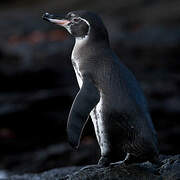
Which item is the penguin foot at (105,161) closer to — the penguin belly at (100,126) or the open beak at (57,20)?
the penguin belly at (100,126)

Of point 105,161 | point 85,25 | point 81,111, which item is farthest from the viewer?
point 85,25

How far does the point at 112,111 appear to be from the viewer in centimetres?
394

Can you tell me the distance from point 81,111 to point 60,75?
8.95 metres

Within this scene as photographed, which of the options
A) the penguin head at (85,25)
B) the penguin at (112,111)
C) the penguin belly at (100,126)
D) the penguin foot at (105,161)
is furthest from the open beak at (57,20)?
the penguin foot at (105,161)

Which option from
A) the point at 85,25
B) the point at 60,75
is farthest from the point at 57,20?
the point at 60,75

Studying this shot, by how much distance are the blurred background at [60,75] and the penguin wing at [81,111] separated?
392 cm

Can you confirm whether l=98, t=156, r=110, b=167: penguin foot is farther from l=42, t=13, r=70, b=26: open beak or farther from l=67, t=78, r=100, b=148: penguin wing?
l=42, t=13, r=70, b=26: open beak

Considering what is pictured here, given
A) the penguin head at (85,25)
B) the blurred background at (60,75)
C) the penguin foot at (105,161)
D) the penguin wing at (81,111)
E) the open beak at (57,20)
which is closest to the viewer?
the penguin wing at (81,111)

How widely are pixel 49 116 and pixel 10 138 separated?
0.79m

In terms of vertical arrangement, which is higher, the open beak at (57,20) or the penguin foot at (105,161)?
the open beak at (57,20)

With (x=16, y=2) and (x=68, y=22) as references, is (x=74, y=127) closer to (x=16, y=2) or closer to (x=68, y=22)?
(x=68, y=22)

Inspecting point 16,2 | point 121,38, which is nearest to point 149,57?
point 121,38

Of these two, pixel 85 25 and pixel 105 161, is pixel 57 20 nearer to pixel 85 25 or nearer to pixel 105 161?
pixel 85 25

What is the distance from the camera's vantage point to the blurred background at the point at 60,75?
8812 mm
